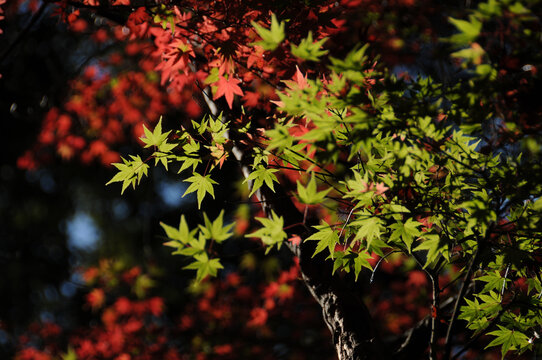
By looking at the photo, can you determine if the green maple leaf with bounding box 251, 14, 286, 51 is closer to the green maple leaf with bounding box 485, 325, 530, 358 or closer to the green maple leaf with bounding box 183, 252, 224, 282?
the green maple leaf with bounding box 183, 252, 224, 282

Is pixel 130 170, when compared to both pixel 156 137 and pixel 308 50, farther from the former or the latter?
pixel 308 50

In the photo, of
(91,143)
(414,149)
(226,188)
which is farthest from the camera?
(226,188)

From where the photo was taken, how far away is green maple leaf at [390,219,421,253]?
1535 mm


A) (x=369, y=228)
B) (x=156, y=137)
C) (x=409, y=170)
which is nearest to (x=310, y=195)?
(x=369, y=228)

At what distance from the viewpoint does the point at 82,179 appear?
12.1 metres

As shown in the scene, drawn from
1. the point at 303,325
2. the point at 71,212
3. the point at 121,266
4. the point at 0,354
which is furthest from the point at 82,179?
the point at 303,325

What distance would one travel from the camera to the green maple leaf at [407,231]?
154cm

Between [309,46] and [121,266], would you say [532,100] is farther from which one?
[121,266]

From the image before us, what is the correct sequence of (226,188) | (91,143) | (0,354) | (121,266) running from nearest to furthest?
(121,266)
(91,143)
(226,188)
(0,354)

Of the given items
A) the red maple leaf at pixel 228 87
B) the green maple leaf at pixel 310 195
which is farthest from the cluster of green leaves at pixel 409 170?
the red maple leaf at pixel 228 87

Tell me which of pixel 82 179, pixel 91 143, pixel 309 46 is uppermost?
pixel 309 46

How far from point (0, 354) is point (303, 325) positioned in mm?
10454

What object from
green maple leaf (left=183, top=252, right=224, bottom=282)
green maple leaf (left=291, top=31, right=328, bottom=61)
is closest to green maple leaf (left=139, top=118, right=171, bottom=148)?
green maple leaf (left=183, top=252, right=224, bottom=282)

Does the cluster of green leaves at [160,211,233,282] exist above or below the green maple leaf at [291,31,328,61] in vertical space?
below
